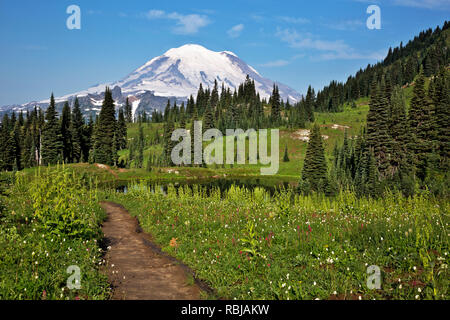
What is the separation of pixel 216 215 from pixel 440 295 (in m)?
9.51

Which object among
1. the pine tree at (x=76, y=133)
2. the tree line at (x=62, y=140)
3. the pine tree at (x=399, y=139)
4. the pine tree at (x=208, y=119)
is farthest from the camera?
the pine tree at (x=208, y=119)

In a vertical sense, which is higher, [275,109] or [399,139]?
[275,109]

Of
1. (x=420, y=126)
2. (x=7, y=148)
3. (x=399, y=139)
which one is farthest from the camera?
(x=7, y=148)

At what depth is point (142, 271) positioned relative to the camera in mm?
9102

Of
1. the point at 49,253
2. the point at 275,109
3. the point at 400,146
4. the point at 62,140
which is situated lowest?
the point at 49,253

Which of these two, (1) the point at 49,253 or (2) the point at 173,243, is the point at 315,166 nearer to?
(2) the point at 173,243

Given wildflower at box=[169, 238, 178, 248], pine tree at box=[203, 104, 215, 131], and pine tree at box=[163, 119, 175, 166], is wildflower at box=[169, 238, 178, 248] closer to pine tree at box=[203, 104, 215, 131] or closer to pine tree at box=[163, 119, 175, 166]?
pine tree at box=[163, 119, 175, 166]

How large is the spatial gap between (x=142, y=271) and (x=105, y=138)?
7100 cm

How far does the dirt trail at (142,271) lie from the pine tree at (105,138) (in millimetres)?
64476

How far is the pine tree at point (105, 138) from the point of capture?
73.5 meters

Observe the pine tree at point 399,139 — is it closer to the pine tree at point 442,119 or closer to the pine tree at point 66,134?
the pine tree at point 442,119

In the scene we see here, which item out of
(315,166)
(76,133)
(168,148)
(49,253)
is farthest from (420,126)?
(76,133)

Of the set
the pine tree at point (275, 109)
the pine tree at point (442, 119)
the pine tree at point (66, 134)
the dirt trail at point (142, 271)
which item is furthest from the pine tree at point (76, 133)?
the pine tree at point (442, 119)
